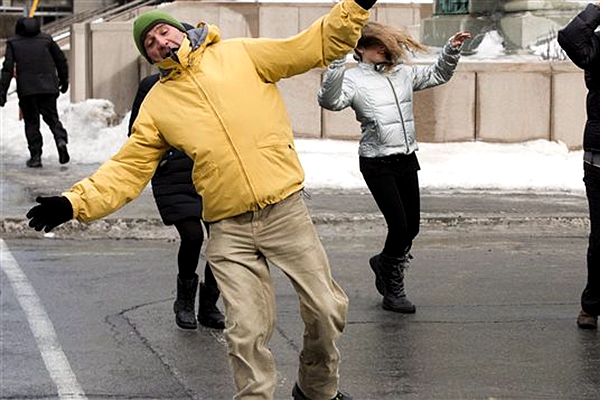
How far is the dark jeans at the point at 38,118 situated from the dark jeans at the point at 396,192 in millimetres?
8837

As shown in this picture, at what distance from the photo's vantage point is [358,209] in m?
13.1

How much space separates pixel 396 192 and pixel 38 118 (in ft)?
31.1

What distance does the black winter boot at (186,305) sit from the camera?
327 inches

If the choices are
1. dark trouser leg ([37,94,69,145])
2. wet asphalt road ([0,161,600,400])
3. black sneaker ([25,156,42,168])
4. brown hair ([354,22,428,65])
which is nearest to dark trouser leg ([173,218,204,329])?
wet asphalt road ([0,161,600,400])

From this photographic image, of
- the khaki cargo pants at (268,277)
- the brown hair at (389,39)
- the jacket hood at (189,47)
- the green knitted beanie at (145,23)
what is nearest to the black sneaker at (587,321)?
the brown hair at (389,39)

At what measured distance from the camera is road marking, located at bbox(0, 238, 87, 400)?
22.9ft

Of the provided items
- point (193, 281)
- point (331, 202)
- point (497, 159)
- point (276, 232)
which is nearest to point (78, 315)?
point (193, 281)

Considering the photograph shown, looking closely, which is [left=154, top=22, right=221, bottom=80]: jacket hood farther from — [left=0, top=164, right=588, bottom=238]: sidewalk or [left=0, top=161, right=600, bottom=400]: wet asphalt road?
[left=0, top=164, right=588, bottom=238]: sidewalk

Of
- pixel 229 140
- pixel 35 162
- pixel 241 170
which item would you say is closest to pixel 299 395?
pixel 241 170

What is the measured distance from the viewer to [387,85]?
8656 millimetres

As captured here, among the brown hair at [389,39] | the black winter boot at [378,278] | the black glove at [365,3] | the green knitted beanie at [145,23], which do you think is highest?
the black glove at [365,3]

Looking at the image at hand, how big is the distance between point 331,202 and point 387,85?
5.02 meters

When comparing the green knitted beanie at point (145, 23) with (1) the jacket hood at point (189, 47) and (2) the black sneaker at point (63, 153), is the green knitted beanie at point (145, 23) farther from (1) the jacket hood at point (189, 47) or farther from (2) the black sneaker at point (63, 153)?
(2) the black sneaker at point (63, 153)

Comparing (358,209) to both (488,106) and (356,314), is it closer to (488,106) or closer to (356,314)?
(488,106)
